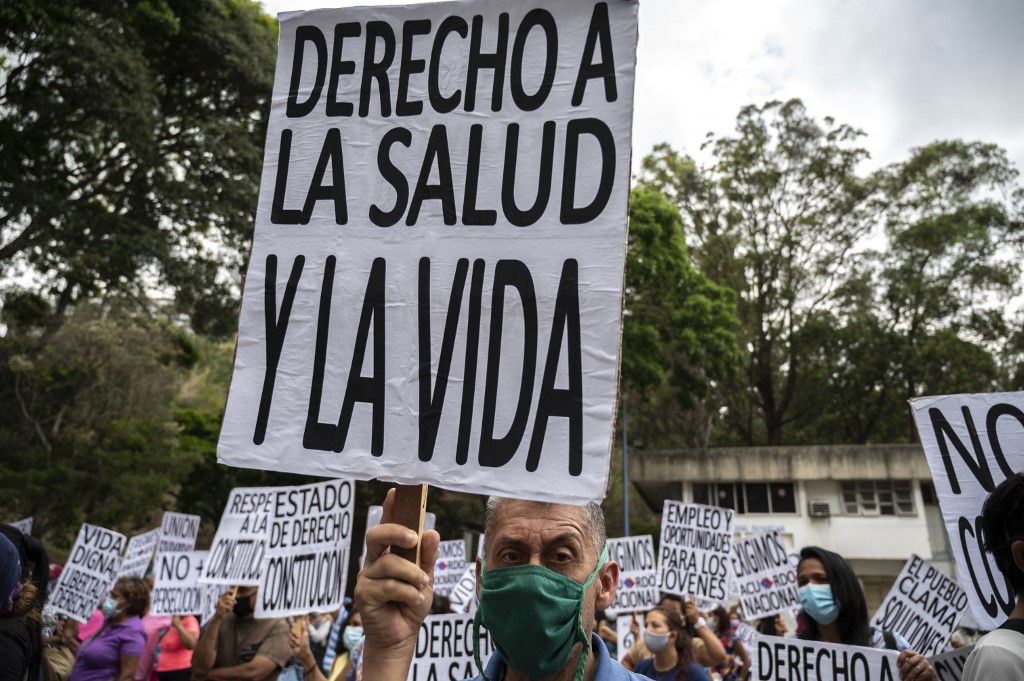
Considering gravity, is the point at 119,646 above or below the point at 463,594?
below

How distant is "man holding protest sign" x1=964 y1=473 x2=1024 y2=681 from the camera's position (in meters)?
2.27

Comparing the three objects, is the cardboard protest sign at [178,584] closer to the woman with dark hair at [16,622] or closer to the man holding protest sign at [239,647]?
the man holding protest sign at [239,647]

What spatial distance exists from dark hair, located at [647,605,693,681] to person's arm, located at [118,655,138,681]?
383cm

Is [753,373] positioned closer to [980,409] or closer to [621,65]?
[980,409]

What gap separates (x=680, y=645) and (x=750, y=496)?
27.1 m

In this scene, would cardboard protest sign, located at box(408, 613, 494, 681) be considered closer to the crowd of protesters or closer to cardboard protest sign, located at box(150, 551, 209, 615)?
the crowd of protesters

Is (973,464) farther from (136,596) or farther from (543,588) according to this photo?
(136,596)

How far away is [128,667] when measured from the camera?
573 centimetres

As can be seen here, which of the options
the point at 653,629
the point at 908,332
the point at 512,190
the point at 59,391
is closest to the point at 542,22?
the point at 512,190

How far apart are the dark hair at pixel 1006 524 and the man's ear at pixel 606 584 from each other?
1.27 meters

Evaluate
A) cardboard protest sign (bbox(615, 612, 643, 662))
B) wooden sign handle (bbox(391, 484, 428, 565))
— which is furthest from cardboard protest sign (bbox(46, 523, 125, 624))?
wooden sign handle (bbox(391, 484, 428, 565))

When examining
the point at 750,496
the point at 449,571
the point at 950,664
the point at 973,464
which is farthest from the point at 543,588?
the point at 750,496

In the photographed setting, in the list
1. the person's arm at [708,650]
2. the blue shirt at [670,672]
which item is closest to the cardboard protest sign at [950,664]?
the blue shirt at [670,672]

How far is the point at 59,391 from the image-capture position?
1828 cm
